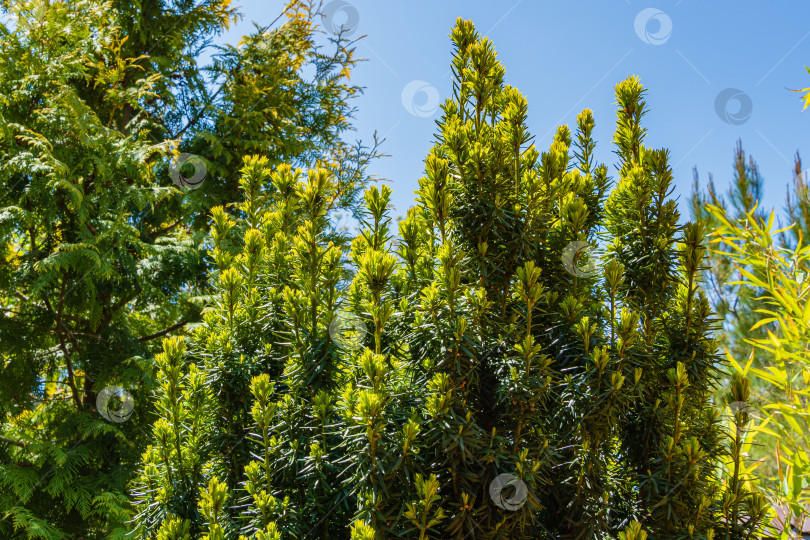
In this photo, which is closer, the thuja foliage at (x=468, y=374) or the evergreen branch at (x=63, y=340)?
the thuja foliage at (x=468, y=374)

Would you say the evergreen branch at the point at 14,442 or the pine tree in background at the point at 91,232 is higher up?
the pine tree in background at the point at 91,232

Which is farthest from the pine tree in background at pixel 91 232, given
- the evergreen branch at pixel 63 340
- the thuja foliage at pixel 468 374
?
the thuja foliage at pixel 468 374

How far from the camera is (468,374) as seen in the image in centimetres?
127

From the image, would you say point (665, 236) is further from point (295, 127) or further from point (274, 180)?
point (295, 127)

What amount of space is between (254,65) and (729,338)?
979 cm

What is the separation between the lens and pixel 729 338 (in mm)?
9570

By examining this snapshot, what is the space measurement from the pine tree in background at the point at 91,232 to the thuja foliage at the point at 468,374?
326 centimetres

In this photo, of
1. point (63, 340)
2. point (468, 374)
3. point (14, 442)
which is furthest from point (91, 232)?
point (468, 374)

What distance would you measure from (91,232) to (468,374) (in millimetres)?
4922

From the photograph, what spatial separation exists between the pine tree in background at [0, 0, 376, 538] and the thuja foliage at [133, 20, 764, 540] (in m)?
3.26

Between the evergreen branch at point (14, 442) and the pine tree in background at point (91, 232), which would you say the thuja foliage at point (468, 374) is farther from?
the evergreen branch at point (14, 442)

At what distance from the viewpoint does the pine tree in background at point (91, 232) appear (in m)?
4.49

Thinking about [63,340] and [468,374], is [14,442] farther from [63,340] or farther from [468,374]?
[468,374]

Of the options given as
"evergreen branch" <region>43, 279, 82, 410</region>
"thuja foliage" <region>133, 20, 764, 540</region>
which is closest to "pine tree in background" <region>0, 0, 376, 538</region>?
"evergreen branch" <region>43, 279, 82, 410</region>
